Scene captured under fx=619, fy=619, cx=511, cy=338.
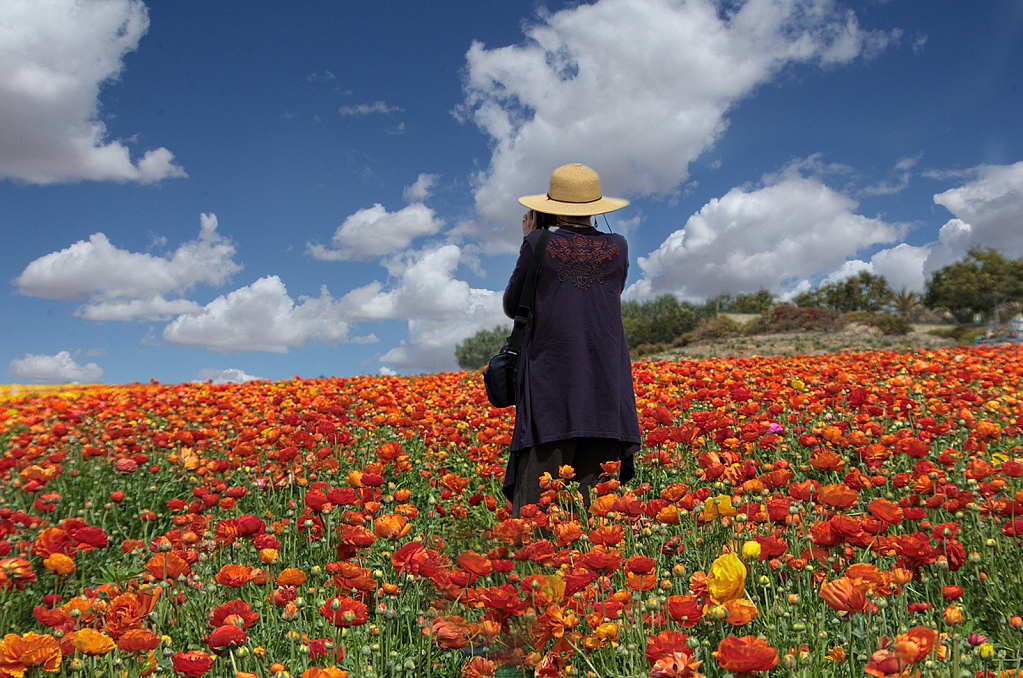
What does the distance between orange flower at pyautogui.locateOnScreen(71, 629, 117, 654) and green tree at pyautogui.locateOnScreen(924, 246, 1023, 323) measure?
60.5 meters


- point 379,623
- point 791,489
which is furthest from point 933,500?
point 379,623

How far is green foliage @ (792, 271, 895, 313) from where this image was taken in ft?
197

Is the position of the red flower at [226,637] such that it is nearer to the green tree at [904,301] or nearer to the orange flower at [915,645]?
the orange flower at [915,645]

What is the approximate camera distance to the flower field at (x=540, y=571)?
67.4 inches

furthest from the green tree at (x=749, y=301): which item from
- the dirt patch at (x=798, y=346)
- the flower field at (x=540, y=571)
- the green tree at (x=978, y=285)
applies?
the flower field at (x=540, y=571)

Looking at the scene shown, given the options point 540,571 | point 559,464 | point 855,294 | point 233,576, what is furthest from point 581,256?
point 855,294

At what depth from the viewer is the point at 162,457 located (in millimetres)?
5219

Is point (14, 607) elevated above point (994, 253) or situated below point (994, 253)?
below

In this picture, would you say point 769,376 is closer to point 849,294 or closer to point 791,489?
point 791,489

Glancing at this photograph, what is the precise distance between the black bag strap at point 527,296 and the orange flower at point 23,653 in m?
2.18

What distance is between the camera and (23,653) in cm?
179

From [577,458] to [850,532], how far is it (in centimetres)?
174

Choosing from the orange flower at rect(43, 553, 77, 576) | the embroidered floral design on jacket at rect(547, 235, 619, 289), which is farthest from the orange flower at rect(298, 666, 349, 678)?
the embroidered floral design on jacket at rect(547, 235, 619, 289)

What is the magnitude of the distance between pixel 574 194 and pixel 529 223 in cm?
31
